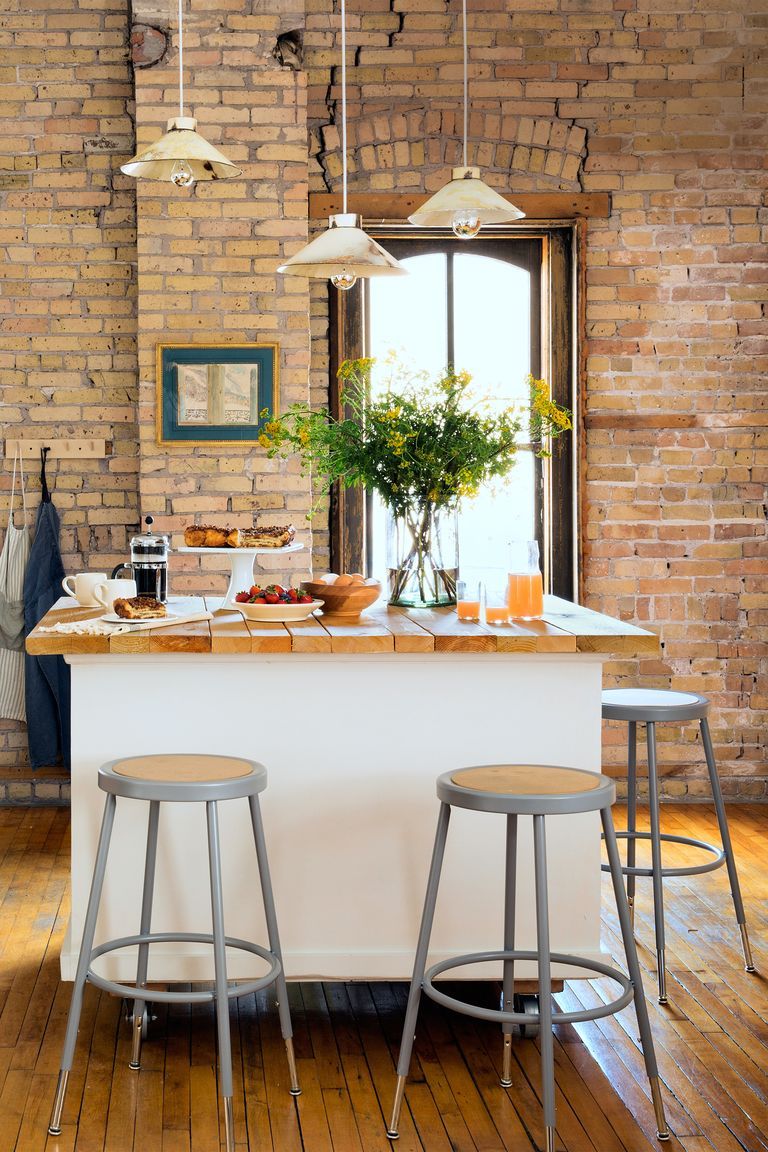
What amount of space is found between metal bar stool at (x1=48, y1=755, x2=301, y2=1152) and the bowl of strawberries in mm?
467

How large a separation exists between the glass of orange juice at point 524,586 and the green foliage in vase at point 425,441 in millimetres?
256

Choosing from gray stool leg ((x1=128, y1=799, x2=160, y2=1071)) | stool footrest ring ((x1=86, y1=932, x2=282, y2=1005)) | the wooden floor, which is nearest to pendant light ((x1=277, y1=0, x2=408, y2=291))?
gray stool leg ((x1=128, y1=799, x2=160, y2=1071))

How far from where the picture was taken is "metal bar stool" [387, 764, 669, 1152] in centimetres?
226

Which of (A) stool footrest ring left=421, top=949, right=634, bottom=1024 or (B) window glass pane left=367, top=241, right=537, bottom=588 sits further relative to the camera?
(B) window glass pane left=367, top=241, right=537, bottom=588

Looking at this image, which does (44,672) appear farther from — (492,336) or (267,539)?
(492,336)

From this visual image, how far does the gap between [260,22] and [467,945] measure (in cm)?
347

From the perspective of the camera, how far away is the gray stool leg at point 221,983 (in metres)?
2.32

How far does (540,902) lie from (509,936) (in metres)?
0.56

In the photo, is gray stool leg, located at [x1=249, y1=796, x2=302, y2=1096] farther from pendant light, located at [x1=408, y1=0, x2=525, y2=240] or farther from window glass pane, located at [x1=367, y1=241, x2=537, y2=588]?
window glass pane, located at [x1=367, y1=241, x2=537, y2=588]

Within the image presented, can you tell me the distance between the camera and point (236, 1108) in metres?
2.55

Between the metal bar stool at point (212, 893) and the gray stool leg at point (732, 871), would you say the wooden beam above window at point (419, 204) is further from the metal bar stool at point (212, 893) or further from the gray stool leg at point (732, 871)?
the metal bar stool at point (212, 893)

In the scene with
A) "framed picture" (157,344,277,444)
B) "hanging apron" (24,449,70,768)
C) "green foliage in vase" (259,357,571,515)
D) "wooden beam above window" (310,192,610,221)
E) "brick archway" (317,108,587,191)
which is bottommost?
"hanging apron" (24,449,70,768)

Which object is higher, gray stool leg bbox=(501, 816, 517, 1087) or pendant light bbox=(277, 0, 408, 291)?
pendant light bbox=(277, 0, 408, 291)

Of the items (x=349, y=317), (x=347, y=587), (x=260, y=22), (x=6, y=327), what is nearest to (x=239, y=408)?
(x=349, y=317)
